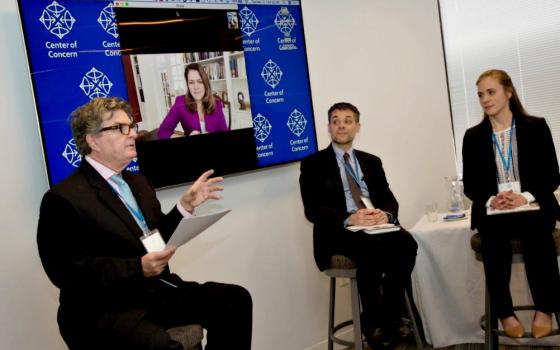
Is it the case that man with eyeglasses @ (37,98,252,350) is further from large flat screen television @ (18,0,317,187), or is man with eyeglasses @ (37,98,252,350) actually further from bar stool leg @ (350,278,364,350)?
bar stool leg @ (350,278,364,350)

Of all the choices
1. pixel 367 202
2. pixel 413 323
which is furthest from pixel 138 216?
pixel 413 323

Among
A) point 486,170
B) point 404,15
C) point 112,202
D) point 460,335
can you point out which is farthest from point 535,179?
point 112,202

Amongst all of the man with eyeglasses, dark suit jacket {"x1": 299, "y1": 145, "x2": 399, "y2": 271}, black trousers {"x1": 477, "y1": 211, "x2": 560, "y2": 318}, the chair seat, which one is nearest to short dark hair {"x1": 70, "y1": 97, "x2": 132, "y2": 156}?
the man with eyeglasses

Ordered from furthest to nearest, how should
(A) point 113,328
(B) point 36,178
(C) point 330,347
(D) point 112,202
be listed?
1. (C) point 330,347
2. (B) point 36,178
3. (D) point 112,202
4. (A) point 113,328

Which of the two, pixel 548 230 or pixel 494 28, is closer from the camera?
pixel 548 230

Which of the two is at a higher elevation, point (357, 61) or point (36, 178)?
point (357, 61)

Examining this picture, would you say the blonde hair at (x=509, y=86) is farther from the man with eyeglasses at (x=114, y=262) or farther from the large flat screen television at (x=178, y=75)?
the man with eyeglasses at (x=114, y=262)

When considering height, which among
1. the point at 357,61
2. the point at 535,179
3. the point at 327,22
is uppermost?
the point at 327,22

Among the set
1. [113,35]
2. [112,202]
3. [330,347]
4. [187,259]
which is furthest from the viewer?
[330,347]

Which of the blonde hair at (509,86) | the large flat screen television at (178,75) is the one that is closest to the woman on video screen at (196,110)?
the large flat screen television at (178,75)

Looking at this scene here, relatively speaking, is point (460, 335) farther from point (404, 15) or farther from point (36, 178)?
point (36, 178)

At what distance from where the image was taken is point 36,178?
9.00 feet

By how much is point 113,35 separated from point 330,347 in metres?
2.11

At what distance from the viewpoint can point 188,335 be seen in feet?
7.49
